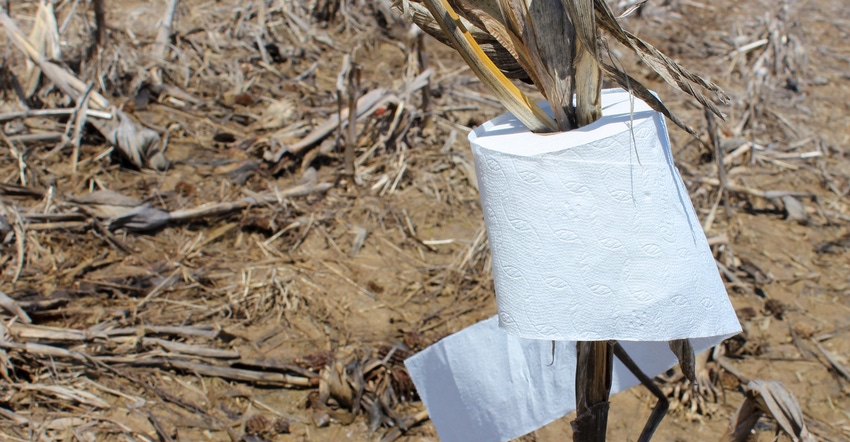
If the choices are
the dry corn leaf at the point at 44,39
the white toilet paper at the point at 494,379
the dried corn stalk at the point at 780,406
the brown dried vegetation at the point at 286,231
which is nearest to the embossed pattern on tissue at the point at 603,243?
the white toilet paper at the point at 494,379

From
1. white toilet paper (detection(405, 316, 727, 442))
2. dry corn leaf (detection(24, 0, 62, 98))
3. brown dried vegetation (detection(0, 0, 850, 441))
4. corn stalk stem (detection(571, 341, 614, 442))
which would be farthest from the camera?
dry corn leaf (detection(24, 0, 62, 98))

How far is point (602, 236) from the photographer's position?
1.15m

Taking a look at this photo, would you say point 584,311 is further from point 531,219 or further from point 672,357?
point 672,357

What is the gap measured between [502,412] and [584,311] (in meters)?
0.52

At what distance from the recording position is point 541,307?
1196 millimetres

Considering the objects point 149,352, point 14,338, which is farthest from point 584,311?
point 14,338

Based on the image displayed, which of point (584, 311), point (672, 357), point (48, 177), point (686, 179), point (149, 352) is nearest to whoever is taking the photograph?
point (584, 311)

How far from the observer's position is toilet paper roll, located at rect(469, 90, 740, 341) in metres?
1.14

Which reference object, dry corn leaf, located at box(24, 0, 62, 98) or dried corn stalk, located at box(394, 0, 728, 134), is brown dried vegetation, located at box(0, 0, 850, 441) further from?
dried corn stalk, located at box(394, 0, 728, 134)

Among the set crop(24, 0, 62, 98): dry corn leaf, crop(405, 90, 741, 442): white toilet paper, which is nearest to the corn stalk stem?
crop(405, 90, 741, 442): white toilet paper

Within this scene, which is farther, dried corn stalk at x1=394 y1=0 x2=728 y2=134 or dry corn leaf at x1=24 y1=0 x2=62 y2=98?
dry corn leaf at x1=24 y1=0 x2=62 y2=98

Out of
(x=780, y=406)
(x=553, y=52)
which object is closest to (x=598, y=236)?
(x=553, y=52)

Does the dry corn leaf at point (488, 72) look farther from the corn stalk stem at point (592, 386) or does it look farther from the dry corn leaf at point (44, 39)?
the dry corn leaf at point (44, 39)

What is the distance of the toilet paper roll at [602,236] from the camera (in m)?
1.14
